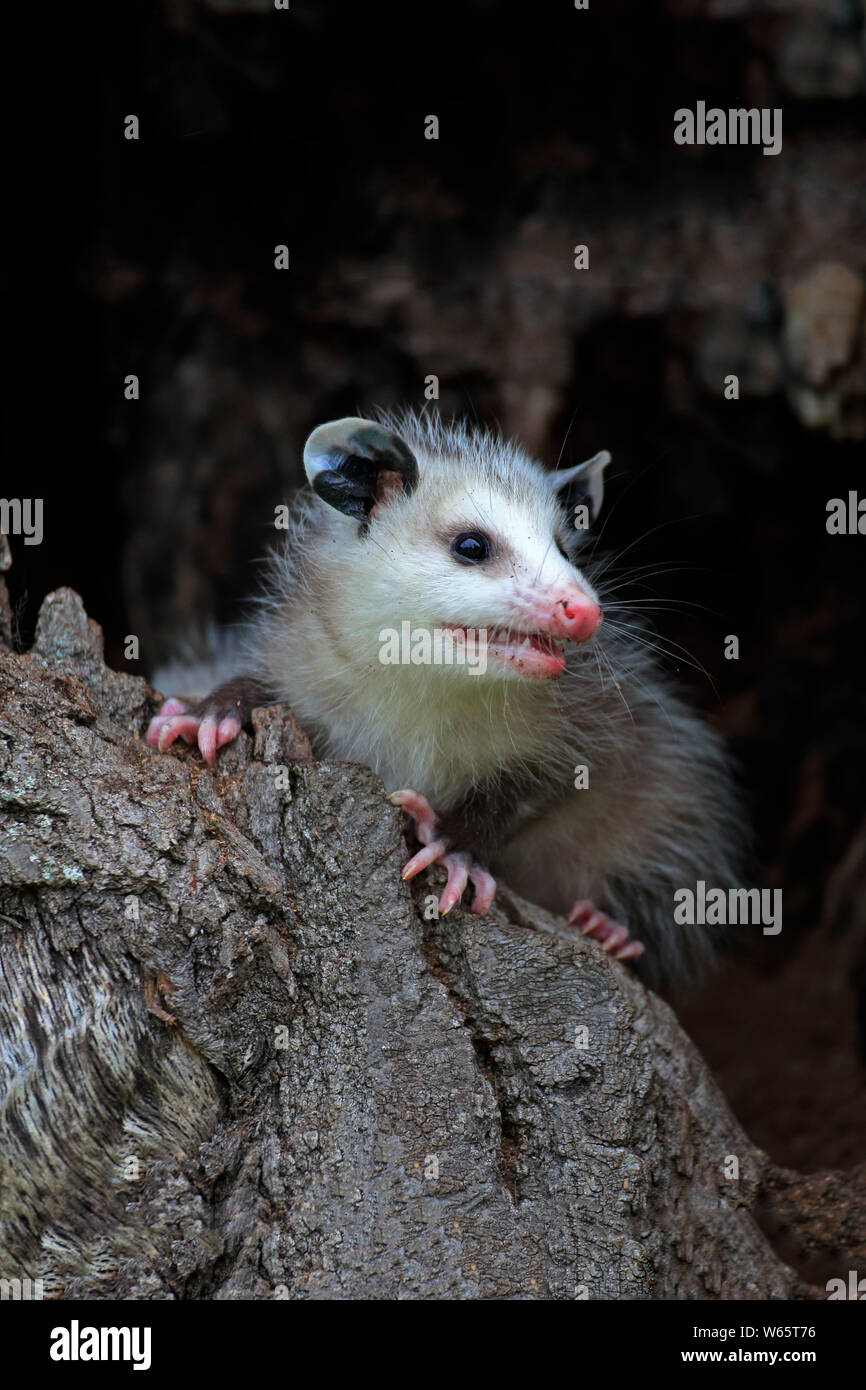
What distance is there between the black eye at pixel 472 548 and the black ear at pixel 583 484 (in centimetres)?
49

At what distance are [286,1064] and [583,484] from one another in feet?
5.52

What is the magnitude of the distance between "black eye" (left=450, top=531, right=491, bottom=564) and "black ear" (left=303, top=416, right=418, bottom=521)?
26 centimetres

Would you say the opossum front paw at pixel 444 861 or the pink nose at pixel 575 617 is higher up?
the pink nose at pixel 575 617

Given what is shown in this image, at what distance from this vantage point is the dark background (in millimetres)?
3637

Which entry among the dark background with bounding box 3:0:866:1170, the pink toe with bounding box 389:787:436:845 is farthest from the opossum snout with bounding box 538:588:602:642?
the dark background with bounding box 3:0:866:1170

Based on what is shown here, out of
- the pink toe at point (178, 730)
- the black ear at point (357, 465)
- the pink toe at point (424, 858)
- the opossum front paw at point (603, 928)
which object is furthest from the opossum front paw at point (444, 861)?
the opossum front paw at point (603, 928)

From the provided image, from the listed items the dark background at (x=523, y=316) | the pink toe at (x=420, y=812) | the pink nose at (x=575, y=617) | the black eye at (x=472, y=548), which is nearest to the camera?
the pink nose at (x=575, y=617)

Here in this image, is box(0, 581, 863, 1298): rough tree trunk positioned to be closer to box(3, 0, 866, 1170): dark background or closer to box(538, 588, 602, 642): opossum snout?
box(538, 588, 602, 642): opossum snout

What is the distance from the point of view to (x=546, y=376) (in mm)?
4020

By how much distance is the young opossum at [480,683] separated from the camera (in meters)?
2.61

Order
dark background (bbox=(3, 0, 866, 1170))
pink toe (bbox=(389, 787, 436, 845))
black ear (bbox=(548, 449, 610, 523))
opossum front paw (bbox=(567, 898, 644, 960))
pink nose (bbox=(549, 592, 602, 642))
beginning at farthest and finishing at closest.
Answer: dark background (bbox=(3, 0, 866, 1170)) → opossum front paw (bbox=(567, 898, 644, 960)) → black ear (bbox=(548, 449, 610, 523)) → pink toe (bbox=(389, 787, 436, 845)) → pink nose (bbox=(549, 592, 602, 642))

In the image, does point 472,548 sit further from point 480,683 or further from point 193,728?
point 193,728

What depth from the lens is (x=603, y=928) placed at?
11.1ft

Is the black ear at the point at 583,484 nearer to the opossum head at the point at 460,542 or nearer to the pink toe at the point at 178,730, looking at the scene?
the opossum head at the point at 460,542
